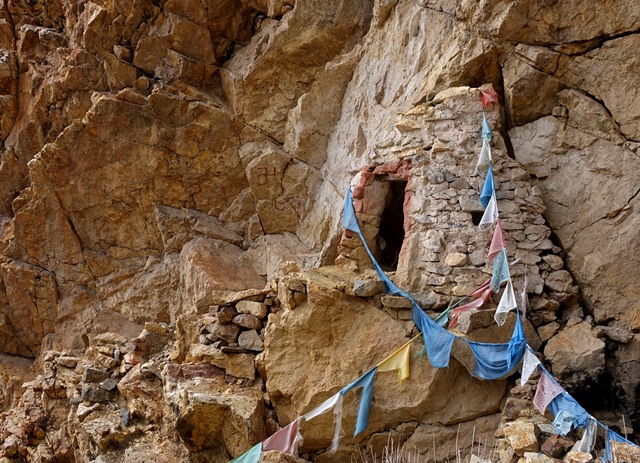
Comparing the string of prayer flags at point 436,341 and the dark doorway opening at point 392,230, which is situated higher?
the dark doorway opening at point 392,230

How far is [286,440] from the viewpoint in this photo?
20.8 feet

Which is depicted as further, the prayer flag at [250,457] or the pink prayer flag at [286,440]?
the pink prayer flag at [286,440]

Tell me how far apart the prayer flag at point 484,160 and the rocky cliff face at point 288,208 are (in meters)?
0.17

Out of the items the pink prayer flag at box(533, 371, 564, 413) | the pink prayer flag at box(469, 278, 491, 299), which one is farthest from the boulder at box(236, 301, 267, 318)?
the pink prayer flag at box(533, 371, 564, 413)

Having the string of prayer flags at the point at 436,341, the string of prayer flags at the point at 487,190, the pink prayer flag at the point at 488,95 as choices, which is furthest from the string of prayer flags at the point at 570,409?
the pink prayer flag at the point at 488,95

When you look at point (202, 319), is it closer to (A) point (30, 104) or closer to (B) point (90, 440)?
(B) point (90, 440)

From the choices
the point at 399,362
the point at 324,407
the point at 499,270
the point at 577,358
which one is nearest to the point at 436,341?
the point at 399,362

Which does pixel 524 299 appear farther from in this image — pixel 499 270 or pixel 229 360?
pixel 229 360

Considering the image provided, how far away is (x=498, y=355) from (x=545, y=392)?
2.24 ft

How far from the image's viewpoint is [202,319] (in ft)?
27.5

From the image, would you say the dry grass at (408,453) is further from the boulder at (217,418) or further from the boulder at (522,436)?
the boulder at (217,418)

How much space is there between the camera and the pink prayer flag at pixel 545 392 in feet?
18.6

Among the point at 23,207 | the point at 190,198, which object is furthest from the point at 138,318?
the point at 23,207

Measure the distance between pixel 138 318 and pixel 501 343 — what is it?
35.3 ft
